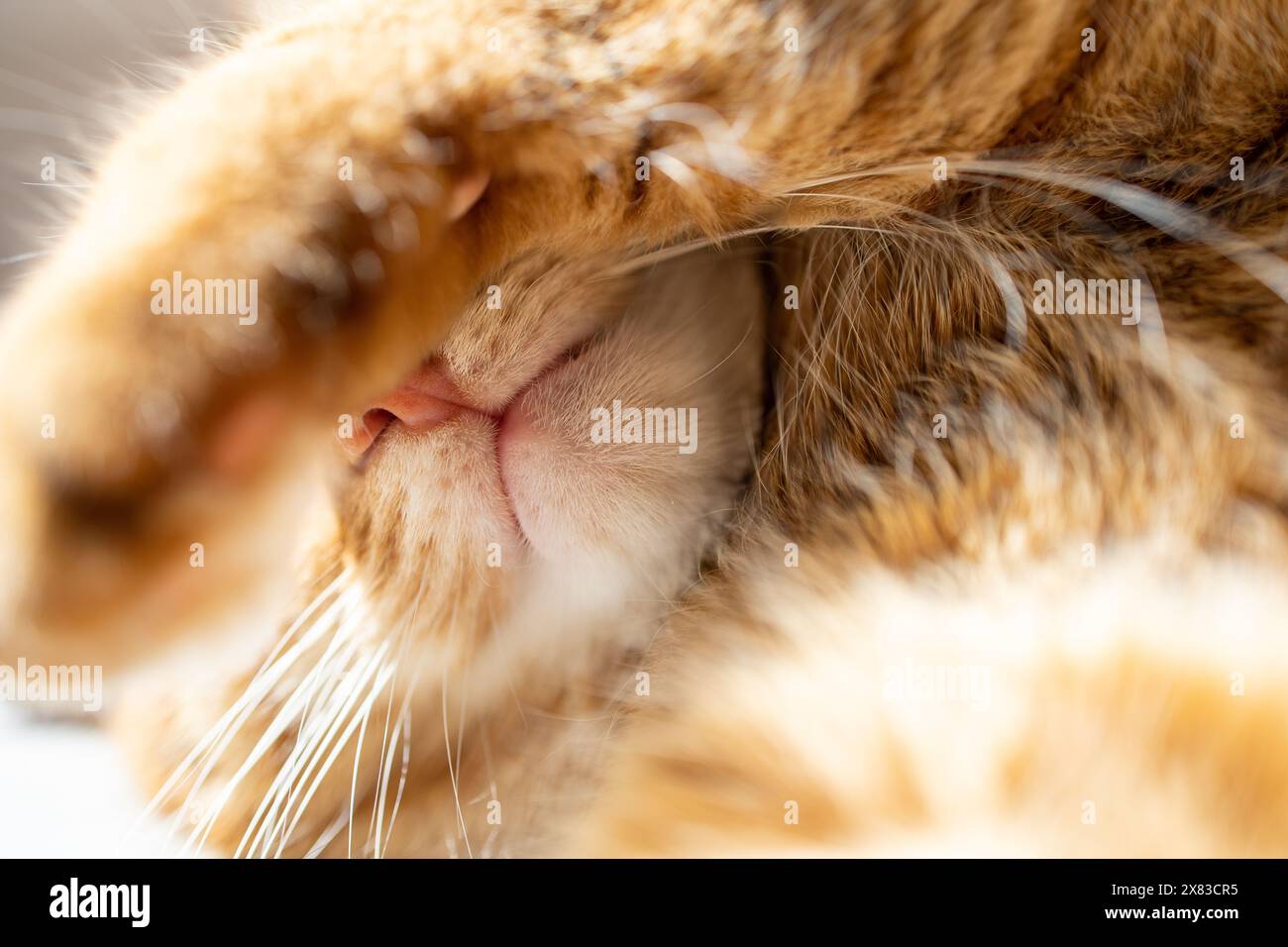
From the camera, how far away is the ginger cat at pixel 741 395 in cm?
38

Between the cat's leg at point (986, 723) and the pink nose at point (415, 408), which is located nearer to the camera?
the cat's leg at point (986, 723)

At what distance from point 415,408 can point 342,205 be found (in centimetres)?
15

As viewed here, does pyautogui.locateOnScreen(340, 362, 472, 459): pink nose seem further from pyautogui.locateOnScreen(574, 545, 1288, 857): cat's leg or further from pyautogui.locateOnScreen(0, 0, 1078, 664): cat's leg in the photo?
pyautogui.locateOnScreen(574, 545, 1288, 857): cat's leg

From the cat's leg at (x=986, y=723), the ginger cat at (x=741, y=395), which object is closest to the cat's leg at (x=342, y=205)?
the ginger cat at (x=741, y=395)

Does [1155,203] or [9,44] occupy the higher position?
[9,44]

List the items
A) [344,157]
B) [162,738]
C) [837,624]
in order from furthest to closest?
[162,738] → [837,624] → [344,157]

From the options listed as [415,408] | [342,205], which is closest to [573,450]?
[415,408]

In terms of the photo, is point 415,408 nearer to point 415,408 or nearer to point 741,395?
point 415,408

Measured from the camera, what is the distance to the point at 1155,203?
44cm

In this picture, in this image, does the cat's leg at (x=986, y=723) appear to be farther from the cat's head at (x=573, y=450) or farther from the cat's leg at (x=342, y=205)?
the cat's leg at (x=342, y=205)

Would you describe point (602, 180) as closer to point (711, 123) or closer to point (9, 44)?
point (711, 123)

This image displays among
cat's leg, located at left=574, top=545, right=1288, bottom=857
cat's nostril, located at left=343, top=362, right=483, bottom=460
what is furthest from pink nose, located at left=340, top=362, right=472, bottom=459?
cat's leg, located at left=574, top=545, right=1288, bottom=857
